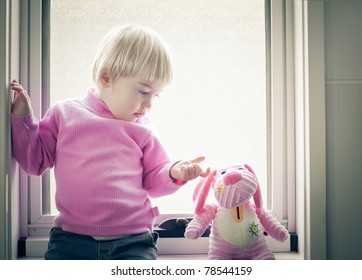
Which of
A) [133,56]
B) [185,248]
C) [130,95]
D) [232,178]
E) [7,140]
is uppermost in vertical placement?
[133,56]

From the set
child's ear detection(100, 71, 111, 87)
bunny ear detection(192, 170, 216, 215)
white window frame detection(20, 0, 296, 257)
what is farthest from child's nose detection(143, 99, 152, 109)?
white window frame detection(20, 0, 296, 257)

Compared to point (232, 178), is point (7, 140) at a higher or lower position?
higher

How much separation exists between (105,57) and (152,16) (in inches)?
12.0

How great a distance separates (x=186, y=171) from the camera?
115 centimetres

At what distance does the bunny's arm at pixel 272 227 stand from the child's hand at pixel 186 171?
0.20 metres

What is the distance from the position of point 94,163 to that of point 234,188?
37 cm

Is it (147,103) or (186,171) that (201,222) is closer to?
(186,171)

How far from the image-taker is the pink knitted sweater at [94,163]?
1147mm

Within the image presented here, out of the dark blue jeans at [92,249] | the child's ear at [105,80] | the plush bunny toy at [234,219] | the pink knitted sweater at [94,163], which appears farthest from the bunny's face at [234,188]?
the child's ear at [105,80]

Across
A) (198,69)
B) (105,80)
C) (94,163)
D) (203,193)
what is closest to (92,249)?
(94,163)

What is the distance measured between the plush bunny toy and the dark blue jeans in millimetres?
145

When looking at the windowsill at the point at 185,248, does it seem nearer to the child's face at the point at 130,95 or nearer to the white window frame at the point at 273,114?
the white window frame at the point at 273,114

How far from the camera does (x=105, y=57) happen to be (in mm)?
1192
